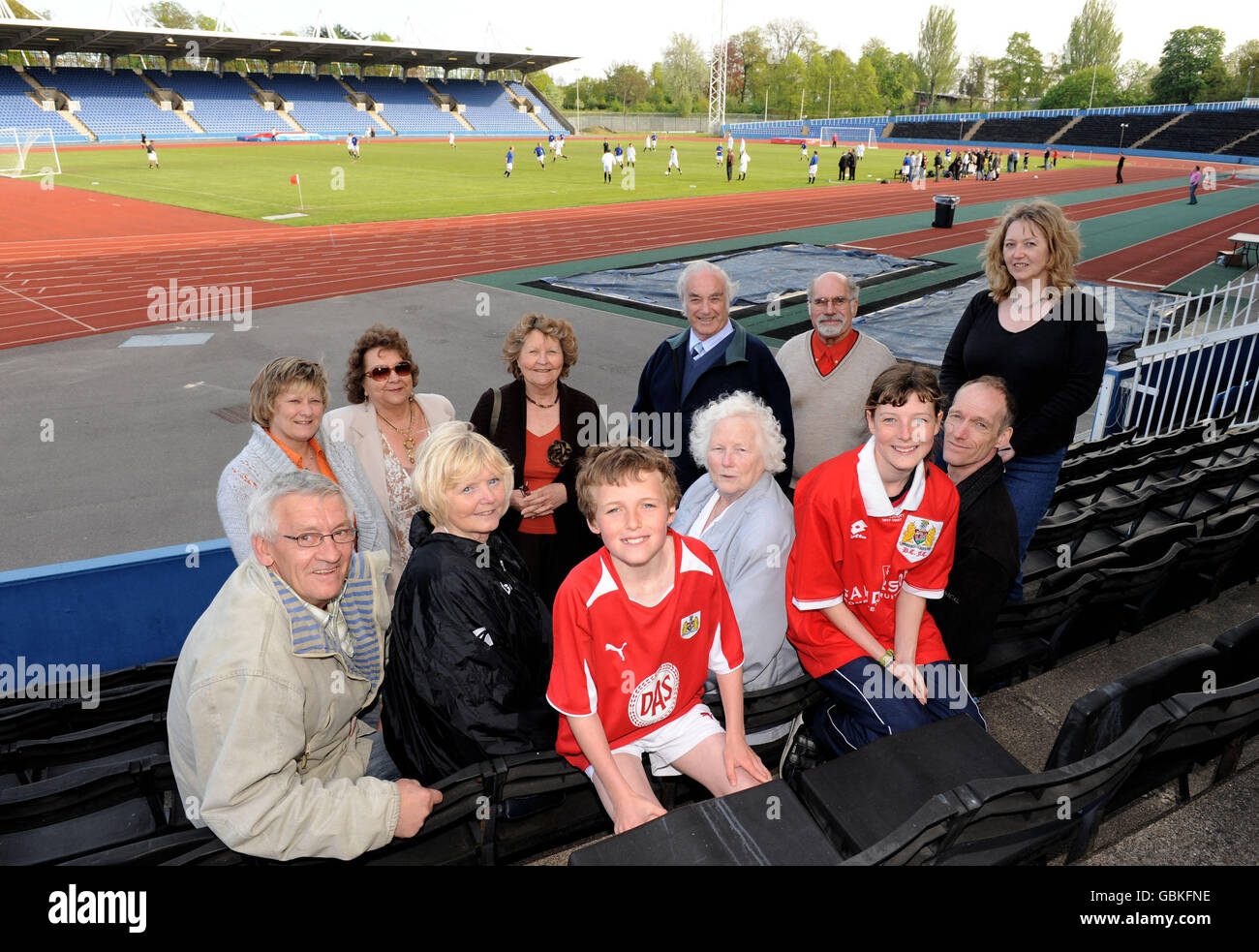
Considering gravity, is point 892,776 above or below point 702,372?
below

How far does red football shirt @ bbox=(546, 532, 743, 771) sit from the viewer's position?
2395mm

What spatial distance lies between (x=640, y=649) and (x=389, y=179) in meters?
35.0

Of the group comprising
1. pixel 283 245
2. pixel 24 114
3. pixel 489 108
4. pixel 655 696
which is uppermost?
pixel 489 108

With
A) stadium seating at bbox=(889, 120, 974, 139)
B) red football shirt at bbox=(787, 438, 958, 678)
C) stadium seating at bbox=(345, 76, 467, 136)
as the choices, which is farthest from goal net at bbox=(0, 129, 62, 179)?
stadium seating at bbox=(889, 120, 974, 139)

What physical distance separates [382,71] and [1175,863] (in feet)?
279

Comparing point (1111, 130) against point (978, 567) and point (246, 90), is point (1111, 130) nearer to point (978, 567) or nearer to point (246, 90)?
point (246, 90)

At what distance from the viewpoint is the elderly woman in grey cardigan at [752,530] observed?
113 inches

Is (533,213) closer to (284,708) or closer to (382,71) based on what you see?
(284,708)

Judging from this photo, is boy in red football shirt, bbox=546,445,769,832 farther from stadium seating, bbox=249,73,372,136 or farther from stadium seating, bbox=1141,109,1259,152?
stadium seating, bbox=1141,109,1259,152

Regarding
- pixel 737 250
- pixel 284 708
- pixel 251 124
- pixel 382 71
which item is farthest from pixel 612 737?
pixel 382 71

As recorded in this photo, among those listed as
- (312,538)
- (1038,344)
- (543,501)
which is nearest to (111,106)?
(543,501)

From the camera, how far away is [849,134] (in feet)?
267

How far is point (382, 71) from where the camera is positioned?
241 feet

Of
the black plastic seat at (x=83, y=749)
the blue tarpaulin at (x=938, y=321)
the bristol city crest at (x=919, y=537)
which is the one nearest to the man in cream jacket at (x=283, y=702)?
the black plastic seat at (x=83, y=749)
